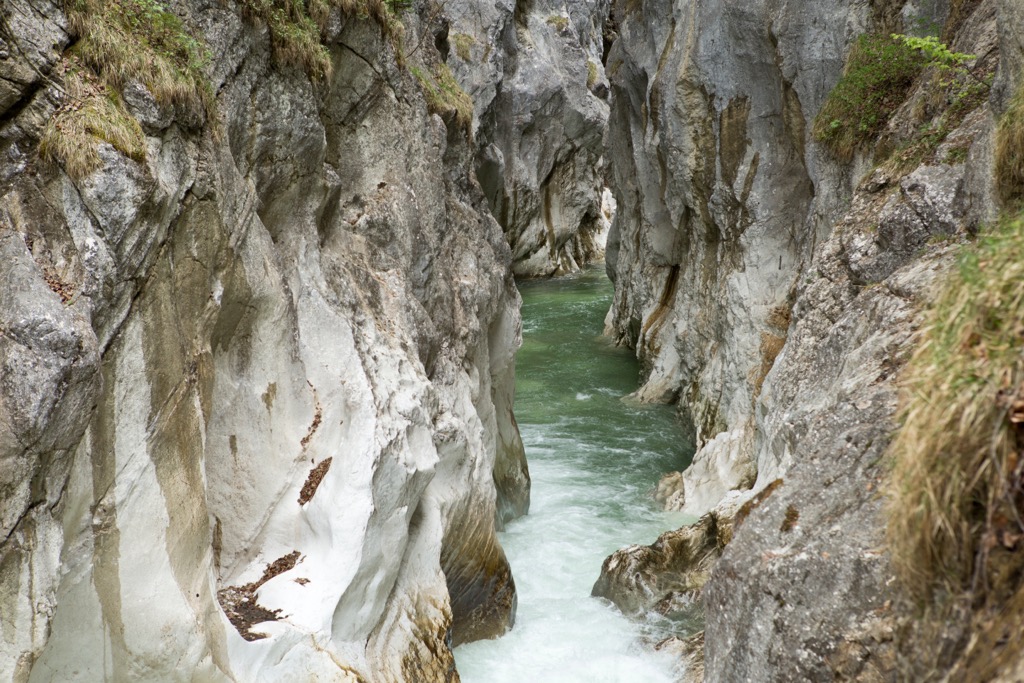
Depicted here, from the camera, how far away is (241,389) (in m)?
8.59

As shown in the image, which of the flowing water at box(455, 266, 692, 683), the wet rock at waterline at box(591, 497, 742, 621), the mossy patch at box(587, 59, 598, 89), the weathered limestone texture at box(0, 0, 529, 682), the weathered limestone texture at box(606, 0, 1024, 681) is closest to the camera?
the weathered limestone texture at box(606, 0, 1024, 681)

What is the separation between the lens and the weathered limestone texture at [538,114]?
30.5 meters

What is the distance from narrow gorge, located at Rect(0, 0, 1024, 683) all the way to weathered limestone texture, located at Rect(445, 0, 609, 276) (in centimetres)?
1522

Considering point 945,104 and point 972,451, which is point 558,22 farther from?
point 972,451

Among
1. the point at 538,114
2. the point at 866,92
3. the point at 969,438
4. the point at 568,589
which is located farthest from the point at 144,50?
the point at 538,114

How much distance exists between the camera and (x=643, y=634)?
10656 mm

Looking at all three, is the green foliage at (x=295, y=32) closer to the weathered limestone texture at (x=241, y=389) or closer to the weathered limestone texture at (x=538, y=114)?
the weathered limestone texture at (x=241, y=389)

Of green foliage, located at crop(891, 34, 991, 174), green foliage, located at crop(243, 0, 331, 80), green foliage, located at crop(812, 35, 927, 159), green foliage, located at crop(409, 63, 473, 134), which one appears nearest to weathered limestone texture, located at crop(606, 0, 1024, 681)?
green foliage, located at crop(891, 34, 991, 174)

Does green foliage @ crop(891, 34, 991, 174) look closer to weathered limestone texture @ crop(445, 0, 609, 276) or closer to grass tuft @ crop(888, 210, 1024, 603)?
grass tuft @ crop(888, 210, 1024, 603)

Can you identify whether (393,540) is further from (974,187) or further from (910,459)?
(974,187)

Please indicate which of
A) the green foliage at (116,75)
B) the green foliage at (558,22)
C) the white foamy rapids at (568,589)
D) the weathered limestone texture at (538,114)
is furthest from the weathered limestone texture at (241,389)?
the green foliage at (558,22)

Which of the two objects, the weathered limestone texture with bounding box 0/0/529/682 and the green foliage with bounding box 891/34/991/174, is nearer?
the weathered limestone texture with bounding box 0/0/529/682

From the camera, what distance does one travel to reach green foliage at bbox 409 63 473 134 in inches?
525

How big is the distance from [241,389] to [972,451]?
6801mm
